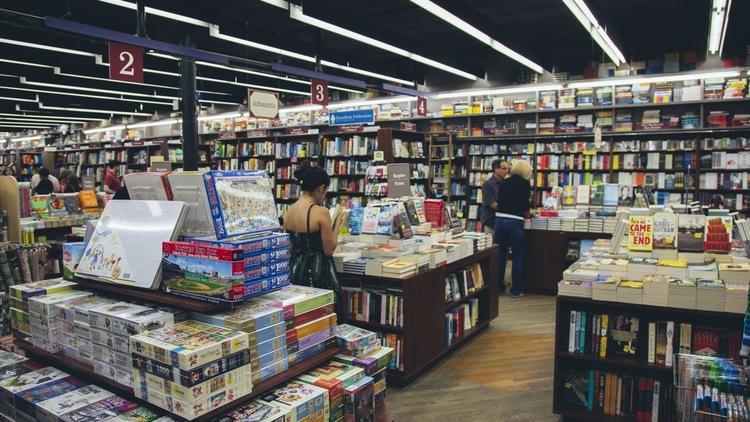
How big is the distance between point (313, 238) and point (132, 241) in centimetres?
151

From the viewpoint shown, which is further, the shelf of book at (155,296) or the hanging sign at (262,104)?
the hanging sign at (262,104)

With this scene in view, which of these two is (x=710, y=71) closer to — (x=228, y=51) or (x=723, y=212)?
(x=723, y=212)

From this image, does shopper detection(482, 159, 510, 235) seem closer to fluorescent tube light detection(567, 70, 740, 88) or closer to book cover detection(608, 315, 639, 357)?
book cover detection(608, 315, 639, 357)

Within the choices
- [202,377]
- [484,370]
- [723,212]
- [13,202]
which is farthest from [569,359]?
[13,202]

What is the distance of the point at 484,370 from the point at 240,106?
14175 mm

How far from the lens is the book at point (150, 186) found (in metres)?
2.33

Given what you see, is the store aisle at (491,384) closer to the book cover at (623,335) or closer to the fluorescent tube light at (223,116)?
the book cover at (623,335)

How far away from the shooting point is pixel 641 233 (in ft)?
12.8

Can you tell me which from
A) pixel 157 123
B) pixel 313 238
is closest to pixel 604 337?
pixel 313 238

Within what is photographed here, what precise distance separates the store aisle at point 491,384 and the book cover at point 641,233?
127cm

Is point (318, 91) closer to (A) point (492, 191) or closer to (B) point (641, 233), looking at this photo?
(A) point (492, 191)

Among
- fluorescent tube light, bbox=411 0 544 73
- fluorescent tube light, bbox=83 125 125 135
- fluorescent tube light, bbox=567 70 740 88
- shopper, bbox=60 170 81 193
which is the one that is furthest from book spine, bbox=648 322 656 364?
fluorescent tube light, bbox=83 125 125 135

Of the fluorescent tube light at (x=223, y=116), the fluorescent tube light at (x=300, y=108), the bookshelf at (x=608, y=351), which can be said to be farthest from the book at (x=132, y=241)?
the fluorescent tube light at (x=223, y=116)

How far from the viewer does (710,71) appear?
923 centimetres
